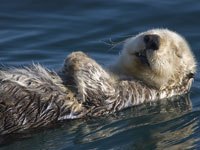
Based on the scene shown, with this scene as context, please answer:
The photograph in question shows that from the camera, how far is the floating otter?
7281 mm

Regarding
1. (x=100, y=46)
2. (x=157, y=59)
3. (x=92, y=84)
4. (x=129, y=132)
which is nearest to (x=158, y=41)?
(x=157, y=59)

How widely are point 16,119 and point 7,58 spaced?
2.44 metres

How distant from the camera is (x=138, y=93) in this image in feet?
25.8

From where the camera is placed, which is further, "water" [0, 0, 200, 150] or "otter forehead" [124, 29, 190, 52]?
"otter forehead" [124, 29, 190, 52]

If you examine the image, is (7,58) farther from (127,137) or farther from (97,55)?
(127,137)

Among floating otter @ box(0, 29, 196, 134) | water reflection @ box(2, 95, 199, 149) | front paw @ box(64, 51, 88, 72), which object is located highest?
front paw @ box(64, 51, 88, 72)

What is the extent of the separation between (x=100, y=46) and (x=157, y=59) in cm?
261

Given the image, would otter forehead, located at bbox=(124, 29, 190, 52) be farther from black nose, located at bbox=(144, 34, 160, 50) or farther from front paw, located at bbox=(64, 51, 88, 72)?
front paw, located at bbox=(64, 51, 88, 72)

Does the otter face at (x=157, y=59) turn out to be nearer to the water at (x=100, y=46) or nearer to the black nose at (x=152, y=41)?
the black nose at (x=152, y=41)

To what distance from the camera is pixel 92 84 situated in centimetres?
746

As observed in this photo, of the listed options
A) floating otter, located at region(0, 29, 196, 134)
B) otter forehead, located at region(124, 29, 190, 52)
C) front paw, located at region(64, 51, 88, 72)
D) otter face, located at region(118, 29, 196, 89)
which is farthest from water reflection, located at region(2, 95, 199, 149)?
otter forehead, located at region(124, 29, 190, 52)

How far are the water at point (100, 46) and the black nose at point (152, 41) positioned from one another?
729mm

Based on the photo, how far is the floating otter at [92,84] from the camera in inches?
287

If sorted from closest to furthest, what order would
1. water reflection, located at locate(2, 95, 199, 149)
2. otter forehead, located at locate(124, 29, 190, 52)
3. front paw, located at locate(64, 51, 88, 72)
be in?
water reflection, located at locate(2, 95, 199, 149) < front paw, located at locate(64, 51, 88, 72) < otter forehead, located at locate(124, 29, 190, 52)
